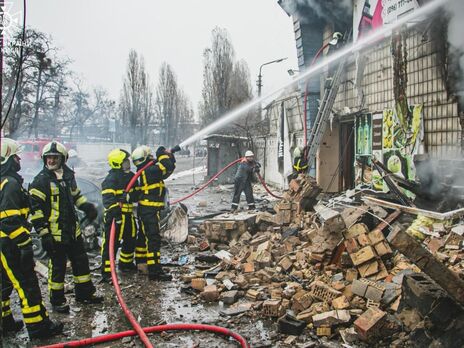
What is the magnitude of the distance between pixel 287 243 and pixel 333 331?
2.39 metres

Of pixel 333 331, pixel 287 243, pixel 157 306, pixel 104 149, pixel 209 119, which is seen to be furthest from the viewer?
pixel 104 149

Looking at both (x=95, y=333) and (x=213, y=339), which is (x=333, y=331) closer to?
(x=213, y=339)

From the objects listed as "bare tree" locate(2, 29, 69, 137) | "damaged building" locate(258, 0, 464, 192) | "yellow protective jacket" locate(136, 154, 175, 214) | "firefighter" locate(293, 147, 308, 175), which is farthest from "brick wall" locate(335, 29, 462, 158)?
"bare tree" locate(2, 29, 69, 137)

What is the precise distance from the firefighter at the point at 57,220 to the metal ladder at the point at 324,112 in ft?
22.7

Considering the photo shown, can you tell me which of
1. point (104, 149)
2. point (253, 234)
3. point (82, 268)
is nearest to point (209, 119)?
point (104, 149)

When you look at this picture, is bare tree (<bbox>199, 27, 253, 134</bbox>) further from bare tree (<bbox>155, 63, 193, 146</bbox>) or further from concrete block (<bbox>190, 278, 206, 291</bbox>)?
concrete block (<bbox>190, 278, 206, 291</bbox>)

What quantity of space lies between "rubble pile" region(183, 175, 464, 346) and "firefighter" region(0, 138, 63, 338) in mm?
1828

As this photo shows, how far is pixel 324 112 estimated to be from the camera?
10172 millimetres

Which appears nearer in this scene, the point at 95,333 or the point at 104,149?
the point at 95,333

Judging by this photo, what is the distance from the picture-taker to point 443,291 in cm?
289

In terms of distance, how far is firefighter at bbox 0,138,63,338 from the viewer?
3.43 m

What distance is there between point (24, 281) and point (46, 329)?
538 mm

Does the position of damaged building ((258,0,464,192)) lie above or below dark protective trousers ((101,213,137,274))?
above

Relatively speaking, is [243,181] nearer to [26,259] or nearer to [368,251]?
[368,251]
